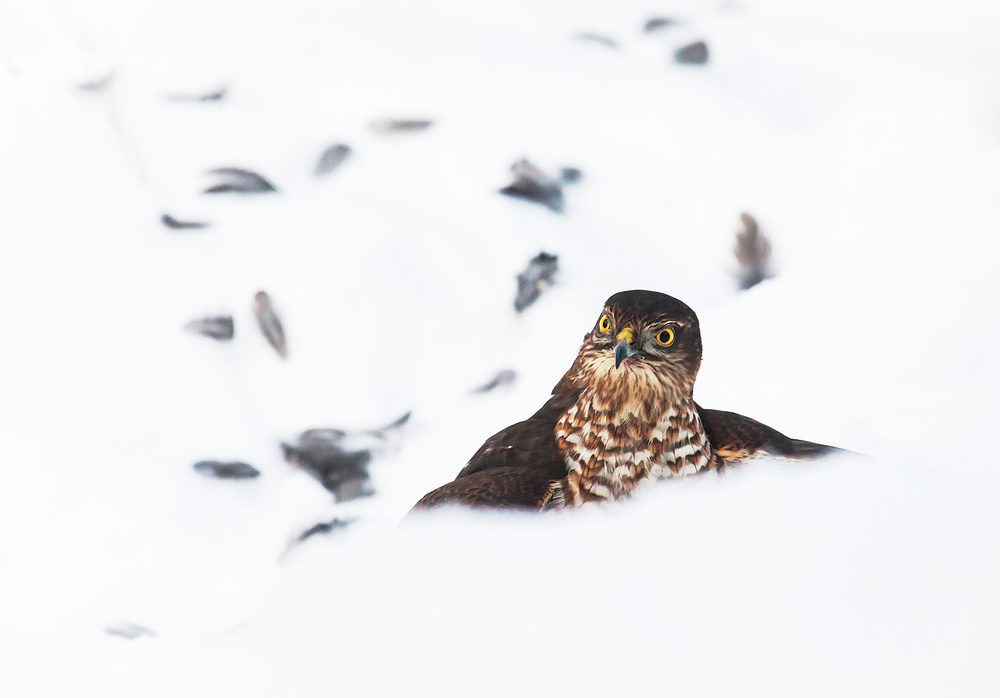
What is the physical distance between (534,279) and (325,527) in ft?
4.73

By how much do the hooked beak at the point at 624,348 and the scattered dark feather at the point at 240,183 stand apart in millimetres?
2409

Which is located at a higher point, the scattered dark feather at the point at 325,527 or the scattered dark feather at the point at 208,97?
the scattered dark feather at the point at 208,97

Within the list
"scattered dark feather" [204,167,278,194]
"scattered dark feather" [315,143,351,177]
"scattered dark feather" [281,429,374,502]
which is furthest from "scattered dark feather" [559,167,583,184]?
"scattered dark feather" [281,429,374,502]

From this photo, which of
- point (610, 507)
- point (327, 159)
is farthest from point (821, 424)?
point (327, 159)

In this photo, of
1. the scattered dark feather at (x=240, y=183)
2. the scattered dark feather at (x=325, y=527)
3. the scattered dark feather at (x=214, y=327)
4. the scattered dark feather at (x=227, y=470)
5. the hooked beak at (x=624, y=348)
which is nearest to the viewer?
the hooked beak at (x=624, y=348)

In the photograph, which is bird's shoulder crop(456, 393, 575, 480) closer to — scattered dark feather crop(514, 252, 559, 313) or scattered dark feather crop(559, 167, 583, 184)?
scattered dark feather crop(514, 252, 559, 313)

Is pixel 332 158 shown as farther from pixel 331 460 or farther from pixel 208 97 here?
pixel 331 460

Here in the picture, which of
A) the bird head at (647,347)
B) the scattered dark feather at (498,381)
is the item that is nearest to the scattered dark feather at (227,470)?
the scattered dark feather at (498,381)

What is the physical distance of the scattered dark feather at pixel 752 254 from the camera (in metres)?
3.87

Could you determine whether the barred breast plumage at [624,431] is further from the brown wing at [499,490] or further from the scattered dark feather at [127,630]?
the scattered dark feather at [127,630]

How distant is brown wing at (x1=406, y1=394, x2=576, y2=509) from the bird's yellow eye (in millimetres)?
402

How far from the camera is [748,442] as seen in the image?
2.44 meters

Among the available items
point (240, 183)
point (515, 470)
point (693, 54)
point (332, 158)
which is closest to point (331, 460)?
point (515, 470)

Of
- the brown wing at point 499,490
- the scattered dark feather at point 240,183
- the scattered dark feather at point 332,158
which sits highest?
the scattered dark feather at point 332,158
